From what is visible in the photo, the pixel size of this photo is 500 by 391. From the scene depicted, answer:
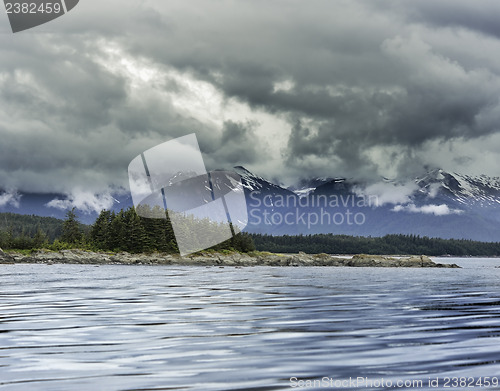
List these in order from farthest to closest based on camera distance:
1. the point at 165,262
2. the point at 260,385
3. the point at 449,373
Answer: the point at 165,262 < the point at 449,373 < the point at 260,385

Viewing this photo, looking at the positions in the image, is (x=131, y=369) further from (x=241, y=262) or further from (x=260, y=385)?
(x=241, y=262)

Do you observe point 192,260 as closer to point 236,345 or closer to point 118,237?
point 118,237

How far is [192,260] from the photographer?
146000 mm

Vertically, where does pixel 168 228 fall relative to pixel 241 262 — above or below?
above

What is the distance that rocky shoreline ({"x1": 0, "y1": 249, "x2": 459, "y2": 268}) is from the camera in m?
139

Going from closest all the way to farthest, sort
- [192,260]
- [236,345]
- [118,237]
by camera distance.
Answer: [236,345], [192,260], [118,237]

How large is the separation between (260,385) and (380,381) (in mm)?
2469

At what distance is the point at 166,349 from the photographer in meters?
15.1

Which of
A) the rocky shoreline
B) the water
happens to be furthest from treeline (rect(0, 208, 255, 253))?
the water

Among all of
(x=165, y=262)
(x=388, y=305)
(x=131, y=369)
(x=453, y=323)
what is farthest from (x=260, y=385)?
(x=165, y=262)

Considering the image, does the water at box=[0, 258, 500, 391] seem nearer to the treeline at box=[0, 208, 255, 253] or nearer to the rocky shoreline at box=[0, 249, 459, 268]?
the rocky shoreline at box=[0, 249, 459, 268]

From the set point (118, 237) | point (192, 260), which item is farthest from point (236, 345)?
point (118, 237)

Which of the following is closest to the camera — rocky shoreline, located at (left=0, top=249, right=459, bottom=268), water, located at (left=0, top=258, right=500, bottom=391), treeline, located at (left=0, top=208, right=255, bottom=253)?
water, located at (left=0, top=258, right=500, bottom=391)

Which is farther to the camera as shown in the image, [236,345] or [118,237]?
[118,237]
